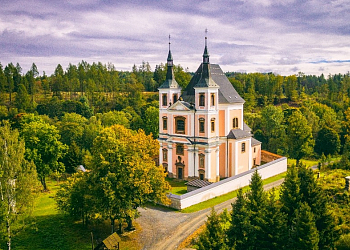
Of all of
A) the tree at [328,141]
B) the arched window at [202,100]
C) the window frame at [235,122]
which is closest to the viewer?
the arched window at [202,100]

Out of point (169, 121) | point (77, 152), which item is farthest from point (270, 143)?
point (77, 152)

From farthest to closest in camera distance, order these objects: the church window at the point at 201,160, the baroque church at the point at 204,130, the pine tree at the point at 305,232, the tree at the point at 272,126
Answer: the tree at the point at 272,126 < the church window at the point at 201,160 < the baroque church at the point at 204,130 < the pine tree at the point at 305,232

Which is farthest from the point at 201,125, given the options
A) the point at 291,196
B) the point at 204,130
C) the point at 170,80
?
the point at 291,196

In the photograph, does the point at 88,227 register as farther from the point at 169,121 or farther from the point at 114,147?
the point at 169,121

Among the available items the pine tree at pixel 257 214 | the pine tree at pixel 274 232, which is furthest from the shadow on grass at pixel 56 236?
the pine tree at pixel 274 232

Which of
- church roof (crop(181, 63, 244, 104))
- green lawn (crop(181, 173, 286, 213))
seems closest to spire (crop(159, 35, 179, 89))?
church roof (crop(181, 63, 244, 104))

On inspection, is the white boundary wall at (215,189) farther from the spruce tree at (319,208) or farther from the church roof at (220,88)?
the spruce tree at (319,208)

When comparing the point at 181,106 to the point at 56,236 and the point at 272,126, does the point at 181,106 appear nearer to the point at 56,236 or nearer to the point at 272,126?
the point at 56,236

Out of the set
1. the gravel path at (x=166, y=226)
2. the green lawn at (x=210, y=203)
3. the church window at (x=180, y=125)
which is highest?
the church window at (x=180, y=125)
